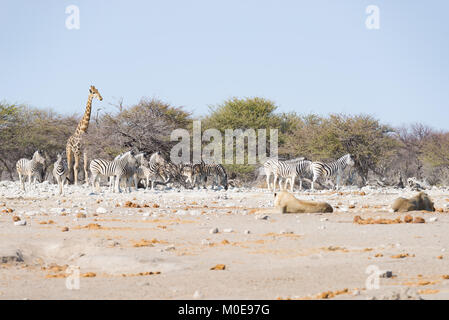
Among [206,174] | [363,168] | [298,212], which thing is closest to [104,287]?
[298,212]

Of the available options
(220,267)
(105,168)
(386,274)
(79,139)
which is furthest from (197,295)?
(79,139)

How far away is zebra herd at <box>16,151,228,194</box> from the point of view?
2389 cm

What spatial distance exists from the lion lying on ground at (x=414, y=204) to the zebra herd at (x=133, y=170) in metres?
11.9

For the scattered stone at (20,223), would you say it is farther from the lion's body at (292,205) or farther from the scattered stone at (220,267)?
the scattered stone at (220,267)

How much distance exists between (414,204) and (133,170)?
13.0m

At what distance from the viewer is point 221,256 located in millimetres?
8406

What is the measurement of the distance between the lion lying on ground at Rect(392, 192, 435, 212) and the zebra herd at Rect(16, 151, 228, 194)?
39.1 feet

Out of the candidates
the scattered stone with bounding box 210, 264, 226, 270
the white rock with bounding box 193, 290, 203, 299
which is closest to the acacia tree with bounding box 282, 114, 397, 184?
the scattered stone with bounding box 210, 264, 226, 270

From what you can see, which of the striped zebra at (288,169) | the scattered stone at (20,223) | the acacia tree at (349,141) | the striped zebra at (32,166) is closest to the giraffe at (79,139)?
the striped zebra at (32,166)

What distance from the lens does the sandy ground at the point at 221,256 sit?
6.50 m

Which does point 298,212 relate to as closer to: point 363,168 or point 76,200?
point 76,200

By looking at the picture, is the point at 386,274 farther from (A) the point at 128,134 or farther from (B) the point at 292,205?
(A) the point at 128,134

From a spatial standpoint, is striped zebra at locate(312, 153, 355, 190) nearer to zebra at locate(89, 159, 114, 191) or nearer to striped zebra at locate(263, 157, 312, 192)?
striped zebra at locate(263, 157, 312, 192)

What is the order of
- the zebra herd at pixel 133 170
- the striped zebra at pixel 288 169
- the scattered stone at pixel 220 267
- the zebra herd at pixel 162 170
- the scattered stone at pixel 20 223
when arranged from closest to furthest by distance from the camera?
the scattered stone at pixel 220 267
the scattered stone at pixel 20 223
the zebra herd at pixel 133 170
the zebra herd at pixel 162 170
the striped zebra at pixel 288 169
